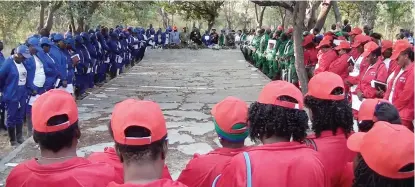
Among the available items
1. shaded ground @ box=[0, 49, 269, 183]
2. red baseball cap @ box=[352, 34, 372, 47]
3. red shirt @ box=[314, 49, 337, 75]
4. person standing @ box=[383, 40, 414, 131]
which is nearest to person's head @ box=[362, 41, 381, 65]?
red baseball cap @ box=[352, 34, 372, 47]

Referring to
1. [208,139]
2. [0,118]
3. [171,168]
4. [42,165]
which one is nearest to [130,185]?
[42,165]

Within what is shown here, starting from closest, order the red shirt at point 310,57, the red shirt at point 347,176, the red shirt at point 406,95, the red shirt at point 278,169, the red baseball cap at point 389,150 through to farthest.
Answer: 1. the red baseball cap at point 389,150
2. the red shirt at point 278,169
3. the red shirt at point 347,176
4. the red shirt at point 406,95
5. the red shirt at point 310,57

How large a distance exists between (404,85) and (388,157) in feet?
12.0

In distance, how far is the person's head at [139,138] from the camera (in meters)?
2.04

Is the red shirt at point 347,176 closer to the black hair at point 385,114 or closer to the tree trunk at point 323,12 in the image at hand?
the black hair at point 385,114

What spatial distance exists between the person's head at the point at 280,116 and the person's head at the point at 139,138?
0.60m

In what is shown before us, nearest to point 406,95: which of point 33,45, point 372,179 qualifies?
point 372,179

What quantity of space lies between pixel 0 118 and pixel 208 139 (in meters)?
3.38

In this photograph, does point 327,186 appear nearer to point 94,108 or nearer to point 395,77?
point 395,77

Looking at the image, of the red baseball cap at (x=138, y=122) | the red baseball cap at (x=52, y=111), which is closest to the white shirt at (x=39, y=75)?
the red baseball cap at (x=52, y=111)

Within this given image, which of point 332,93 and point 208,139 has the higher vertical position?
point 332,93

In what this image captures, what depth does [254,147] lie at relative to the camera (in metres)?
2.38

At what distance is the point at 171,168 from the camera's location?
5895 millimetres

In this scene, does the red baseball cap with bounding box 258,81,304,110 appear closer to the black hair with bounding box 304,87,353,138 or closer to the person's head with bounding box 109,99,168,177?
the black hair with bounding box 304,87,353,138
